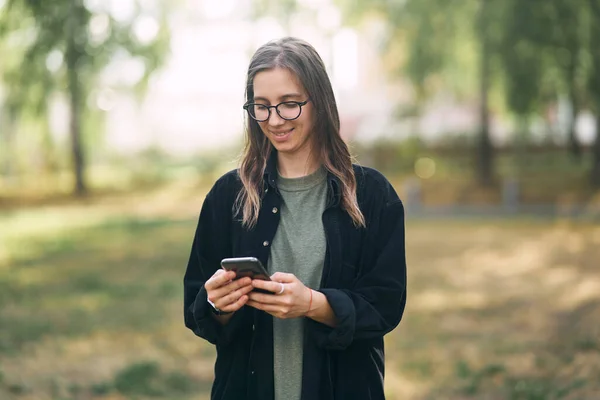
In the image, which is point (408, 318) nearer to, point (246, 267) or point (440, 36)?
point (246, 267)

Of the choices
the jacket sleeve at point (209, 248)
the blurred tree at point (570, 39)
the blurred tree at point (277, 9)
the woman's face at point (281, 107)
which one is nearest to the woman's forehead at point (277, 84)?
the woman's face at point (281, 107)

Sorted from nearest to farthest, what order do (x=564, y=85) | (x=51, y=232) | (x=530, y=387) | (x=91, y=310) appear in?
(x=530, y=387) < (x=91, y=310) < (x=51, y=232) < (x=564, y=85)

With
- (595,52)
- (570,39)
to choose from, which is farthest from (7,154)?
(595,52)

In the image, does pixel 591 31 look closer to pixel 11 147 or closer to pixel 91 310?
pixel 91 310

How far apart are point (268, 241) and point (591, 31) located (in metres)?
16.5

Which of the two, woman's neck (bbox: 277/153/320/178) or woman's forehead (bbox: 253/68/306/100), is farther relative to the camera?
woman's neck (bbox: 277/153/320/178)

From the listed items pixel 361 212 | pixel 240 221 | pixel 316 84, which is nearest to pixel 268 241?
pixel 240 221

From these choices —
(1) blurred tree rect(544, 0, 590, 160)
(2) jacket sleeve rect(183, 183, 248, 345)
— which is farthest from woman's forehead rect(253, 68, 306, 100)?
(1) blurred tree rect(544, 0, 590, 160)

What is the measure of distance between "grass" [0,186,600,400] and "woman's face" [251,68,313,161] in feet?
14.3

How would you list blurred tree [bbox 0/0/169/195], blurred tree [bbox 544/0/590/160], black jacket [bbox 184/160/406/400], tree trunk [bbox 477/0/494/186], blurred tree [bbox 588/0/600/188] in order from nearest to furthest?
black jacket [bbox 184/160/406/400], blurred tree [bbox 588/0/600/188], blurred tree [bbox 544/0/590/160], tree trunk [bbox 477/0/494/186], blurred tree [bbox 0/0/169/195]

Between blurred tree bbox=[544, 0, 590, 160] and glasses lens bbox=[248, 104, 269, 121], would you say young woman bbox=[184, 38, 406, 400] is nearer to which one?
glasses lens bbox=[248, 104, 269, 121]

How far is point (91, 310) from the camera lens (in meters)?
10.6

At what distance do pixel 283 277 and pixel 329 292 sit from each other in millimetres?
158

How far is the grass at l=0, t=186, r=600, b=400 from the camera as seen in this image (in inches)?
278
